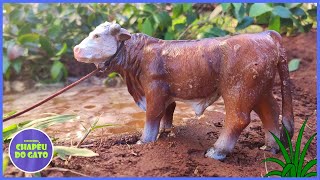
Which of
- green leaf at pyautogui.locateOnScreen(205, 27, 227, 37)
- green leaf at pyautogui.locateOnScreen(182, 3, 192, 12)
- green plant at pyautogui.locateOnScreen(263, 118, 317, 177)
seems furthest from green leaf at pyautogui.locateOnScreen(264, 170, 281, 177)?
green leaf at pyautogui.locateOnScreen(182, 3, 192, 12)

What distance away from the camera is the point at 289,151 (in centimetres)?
192

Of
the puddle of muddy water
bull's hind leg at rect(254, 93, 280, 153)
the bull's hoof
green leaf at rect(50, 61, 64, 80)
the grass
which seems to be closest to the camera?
the grass

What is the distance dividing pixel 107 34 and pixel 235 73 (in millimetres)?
619

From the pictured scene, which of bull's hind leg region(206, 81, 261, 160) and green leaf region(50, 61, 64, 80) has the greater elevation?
bull's hind leg region(206, 81, 261, 160)

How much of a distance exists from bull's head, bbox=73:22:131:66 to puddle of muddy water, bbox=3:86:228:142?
44 cm

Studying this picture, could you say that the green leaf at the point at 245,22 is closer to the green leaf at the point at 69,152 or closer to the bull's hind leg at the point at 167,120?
the bull's hind leg at the point at 167,120

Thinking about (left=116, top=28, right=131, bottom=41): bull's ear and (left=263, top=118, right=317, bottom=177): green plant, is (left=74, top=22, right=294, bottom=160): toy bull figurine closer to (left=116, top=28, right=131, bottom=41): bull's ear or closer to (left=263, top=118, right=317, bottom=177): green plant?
(left=116, top=28, right=131, bottom=41): bull's ear

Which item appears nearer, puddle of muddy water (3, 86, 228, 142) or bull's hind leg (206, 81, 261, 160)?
bull's hind leg (206, 81, 261, 160)

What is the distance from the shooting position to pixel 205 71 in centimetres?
188

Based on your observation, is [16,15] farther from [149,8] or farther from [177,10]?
[177,10]

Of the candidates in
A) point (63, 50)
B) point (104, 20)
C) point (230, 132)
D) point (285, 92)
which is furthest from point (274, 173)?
point (63, 50)

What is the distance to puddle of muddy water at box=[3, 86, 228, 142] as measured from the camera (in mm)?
2447

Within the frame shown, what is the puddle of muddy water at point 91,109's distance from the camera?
2447mm

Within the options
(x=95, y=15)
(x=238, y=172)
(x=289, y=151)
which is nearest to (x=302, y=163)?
(x=289, y=151)
